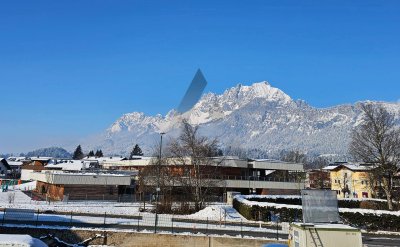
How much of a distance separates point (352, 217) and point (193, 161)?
2520 centimetres

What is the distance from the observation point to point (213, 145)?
6088 cm

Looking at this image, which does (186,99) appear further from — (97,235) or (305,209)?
(305,209)

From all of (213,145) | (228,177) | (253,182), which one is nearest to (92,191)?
(213,145)

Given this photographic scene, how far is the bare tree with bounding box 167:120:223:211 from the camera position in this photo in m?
55.9

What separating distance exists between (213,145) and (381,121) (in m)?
24.9

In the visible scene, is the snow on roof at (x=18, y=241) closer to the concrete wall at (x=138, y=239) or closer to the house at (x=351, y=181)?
Result: the concrete wall at (x=138, y=239)

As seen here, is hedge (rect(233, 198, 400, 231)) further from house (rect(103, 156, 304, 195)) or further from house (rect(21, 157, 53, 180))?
house (rect(21, 157, 53, 180))

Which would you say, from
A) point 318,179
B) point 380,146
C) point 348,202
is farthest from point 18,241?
point 318,179

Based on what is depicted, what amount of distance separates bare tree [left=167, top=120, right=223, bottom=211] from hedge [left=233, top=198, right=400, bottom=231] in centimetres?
1164

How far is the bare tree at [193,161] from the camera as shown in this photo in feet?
183

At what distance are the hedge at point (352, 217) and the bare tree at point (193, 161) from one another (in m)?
11.6

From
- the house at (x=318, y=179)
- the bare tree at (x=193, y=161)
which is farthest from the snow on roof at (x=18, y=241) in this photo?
the house at (x=318, y=179)

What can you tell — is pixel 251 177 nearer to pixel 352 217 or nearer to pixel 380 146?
pixel 380 146

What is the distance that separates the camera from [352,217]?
3981 cm
